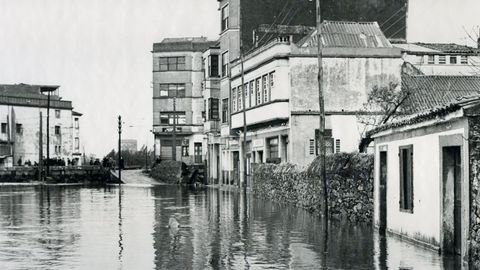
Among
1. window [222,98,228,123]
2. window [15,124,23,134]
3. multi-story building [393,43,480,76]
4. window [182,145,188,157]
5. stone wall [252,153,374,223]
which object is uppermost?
multi-story building [393,43,480,76]

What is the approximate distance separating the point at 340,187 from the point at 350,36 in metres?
22.4

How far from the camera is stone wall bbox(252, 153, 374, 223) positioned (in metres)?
24.0

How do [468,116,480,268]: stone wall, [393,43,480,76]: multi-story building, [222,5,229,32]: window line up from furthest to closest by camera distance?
[222,5,229,32]: window
[393,43,480,76]: multi-story building
[468,116,480,268]: stone wall

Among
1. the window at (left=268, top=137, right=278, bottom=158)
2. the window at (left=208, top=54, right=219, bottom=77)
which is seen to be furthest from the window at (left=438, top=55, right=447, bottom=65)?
the window at (left=208, top=54, right=219, bottom=77)

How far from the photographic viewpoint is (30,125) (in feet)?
334

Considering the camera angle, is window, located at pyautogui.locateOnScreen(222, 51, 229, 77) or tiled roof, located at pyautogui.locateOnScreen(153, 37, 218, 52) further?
tiled roof, located at pyautogui.locateOnScreen(153, 37, 218, 52)

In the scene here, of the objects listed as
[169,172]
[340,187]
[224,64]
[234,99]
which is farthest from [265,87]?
[169,172]

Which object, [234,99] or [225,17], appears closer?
[234,99]

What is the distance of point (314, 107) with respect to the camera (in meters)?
45.4

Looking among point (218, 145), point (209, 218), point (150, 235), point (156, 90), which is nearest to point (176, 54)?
point (156, 90)

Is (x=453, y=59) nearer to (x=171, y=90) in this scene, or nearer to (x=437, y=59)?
(x=437, y=59)

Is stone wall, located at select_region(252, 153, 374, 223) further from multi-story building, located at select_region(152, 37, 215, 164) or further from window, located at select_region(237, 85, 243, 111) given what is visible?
multi-story building, located at select_region(152, 37, 215, 164)

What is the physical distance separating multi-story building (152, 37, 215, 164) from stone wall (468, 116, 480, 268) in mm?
77537

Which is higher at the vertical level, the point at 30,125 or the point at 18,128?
the point at 30,125
